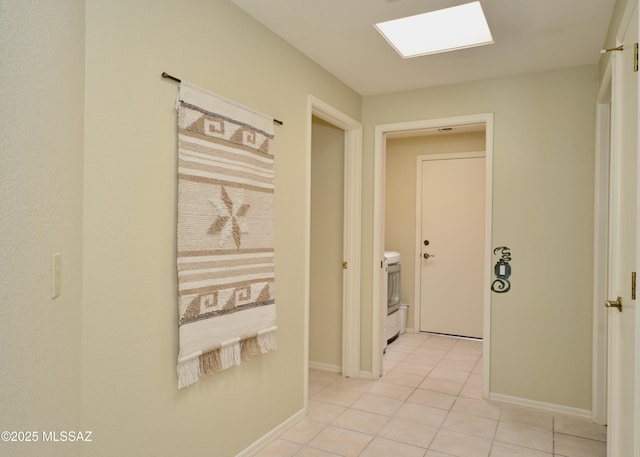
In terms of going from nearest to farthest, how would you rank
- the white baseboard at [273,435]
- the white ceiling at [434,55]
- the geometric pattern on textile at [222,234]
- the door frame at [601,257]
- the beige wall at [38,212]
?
the beige wall at [38,212], the geometric pattern on textile at [222,234], the white ceiling at [434,55], the white baseboard at [273,435], the door frame at [601,257]

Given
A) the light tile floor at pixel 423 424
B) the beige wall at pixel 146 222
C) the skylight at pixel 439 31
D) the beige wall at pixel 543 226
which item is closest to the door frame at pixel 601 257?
the beige wall at pixel 543 226

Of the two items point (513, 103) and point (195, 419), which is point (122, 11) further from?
point (513, 103)

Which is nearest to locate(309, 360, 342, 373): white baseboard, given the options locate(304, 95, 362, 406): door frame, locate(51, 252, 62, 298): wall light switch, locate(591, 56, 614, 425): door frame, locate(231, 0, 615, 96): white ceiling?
locate(304, 95, 362, 406): door frame

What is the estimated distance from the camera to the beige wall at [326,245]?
3803 millimetres

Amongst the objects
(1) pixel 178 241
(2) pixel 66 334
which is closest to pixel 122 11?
(1) pixel 178 241

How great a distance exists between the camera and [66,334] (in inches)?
49.9

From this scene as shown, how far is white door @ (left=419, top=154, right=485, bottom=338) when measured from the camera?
16.1 feet

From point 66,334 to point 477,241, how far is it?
14.6ft

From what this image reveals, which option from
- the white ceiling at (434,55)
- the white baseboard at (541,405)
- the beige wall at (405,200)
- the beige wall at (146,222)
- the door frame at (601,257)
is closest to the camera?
the beige wall at (146,222)

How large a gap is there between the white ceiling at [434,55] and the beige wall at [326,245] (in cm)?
66

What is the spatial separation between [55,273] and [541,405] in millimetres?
3214

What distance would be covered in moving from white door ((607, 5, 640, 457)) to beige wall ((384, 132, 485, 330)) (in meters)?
3.24

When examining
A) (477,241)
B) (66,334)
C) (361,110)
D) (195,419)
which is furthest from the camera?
(477,241)

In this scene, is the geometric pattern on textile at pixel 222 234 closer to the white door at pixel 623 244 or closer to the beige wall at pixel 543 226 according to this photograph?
the white door at pixel 623 244
